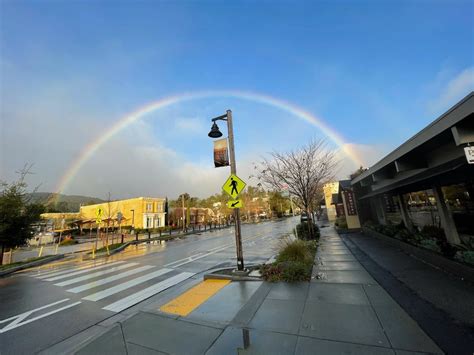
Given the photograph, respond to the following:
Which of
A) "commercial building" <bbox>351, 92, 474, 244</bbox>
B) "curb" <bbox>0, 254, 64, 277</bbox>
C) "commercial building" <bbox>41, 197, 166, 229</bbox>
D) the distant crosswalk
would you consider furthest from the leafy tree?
"commercial building" <bbox>41, 197, 166, 229</bbox>

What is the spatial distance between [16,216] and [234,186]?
45.8 ft

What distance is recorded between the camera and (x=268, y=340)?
11.3 ft

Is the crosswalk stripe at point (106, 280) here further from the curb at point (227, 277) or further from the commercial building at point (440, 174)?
the commercial building at point (440, 174)

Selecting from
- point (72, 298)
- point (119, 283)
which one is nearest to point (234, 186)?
point (119, 283)

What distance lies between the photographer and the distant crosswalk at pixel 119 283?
6172mm

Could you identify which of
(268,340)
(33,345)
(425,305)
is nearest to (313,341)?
(268,340)

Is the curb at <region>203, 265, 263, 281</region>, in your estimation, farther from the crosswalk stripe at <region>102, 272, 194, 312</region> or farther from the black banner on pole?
the black banner on pole

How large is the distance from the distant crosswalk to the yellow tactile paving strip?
1070 mm

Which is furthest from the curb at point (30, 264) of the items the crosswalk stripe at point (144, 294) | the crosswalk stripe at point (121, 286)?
the crosswalk stripe at point (144, 294)

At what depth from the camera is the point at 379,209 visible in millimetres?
16625

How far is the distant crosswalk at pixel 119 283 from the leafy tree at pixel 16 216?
5.88 metres

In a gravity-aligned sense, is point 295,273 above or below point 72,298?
above

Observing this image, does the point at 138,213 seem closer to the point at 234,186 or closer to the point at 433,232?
the point at 234,186

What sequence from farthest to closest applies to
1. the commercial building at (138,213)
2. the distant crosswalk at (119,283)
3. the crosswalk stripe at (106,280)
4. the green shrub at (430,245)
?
the commercial building at (138,213), the crosswalk stripe at (106,280), the green shrub at (430,245), the distant crosswalk at (119,283)
